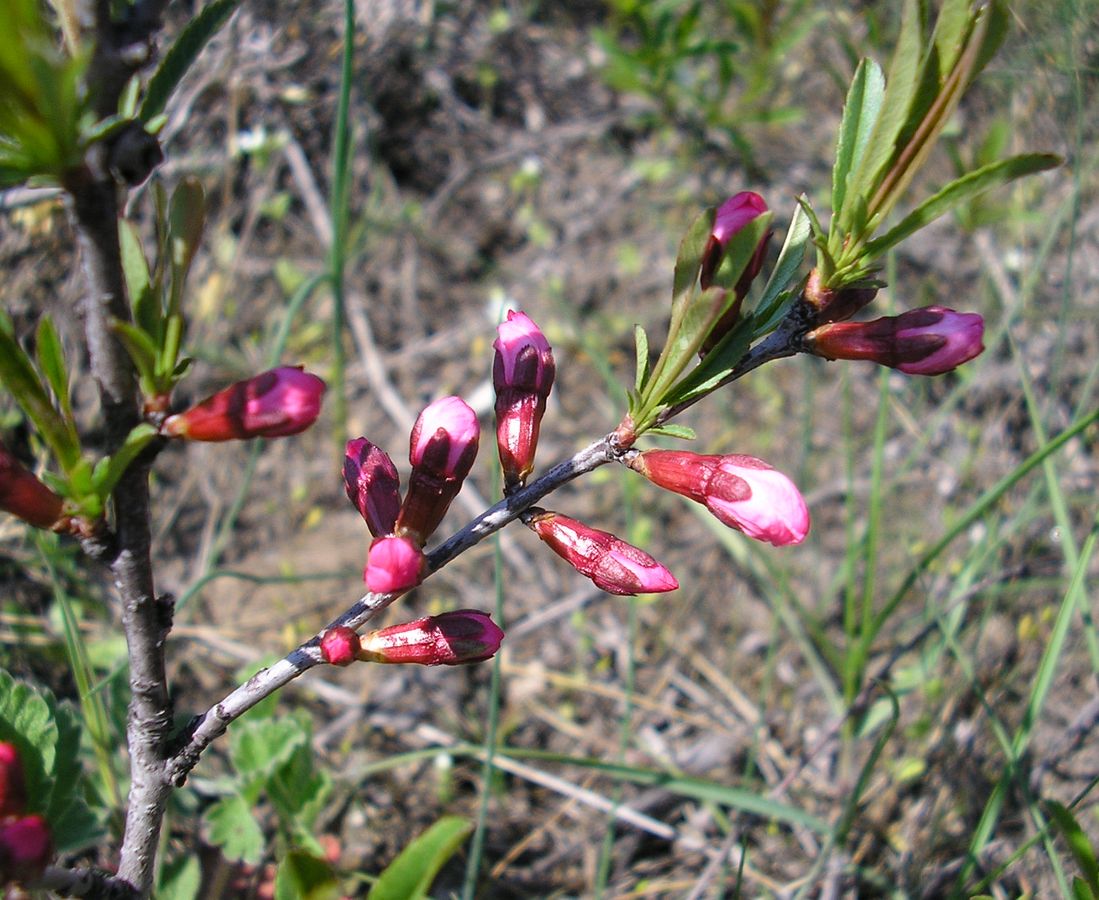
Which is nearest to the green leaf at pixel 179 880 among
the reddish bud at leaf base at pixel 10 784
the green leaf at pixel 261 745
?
the green leaf at pixel 261 745

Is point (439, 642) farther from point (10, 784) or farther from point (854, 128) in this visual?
point (854, 128)

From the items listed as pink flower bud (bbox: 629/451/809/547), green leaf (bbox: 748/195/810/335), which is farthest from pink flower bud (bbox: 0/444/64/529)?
green leaf (bbox: 748/195/810/335)

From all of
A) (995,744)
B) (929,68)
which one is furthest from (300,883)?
(995,744)

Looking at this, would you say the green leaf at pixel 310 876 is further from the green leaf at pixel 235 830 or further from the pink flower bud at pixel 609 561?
the green leaf at pixel 235 830

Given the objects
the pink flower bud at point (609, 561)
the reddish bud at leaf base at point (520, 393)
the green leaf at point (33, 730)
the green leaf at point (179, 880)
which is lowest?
the green leaf at point (179, 880)

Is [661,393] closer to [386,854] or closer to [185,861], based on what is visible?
[185,861]

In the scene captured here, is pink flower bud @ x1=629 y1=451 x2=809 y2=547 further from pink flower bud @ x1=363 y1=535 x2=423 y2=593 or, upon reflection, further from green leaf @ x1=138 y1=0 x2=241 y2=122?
green leaf @ x1=138 y1=0 x2=241 y2=122
